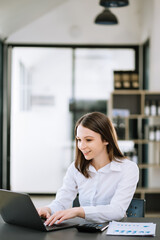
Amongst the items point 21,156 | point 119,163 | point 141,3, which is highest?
point 141,3

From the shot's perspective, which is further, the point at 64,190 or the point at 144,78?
the point at 144,78

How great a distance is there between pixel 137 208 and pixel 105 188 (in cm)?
30

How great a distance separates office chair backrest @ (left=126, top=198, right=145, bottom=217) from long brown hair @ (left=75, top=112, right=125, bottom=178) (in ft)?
1.09

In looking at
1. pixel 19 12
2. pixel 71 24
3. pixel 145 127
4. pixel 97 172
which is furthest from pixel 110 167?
pixel 71 24

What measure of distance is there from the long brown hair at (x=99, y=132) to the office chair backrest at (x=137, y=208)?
0.33m

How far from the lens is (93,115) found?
104 inches

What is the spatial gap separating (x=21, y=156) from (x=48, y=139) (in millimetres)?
568

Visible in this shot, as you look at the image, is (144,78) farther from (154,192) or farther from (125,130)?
(154,192)

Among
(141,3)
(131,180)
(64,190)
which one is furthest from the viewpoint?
(141,3)

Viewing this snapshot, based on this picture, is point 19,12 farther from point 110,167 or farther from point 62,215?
point 62,215

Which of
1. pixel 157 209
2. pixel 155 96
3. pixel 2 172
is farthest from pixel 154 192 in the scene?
pixel 2 172

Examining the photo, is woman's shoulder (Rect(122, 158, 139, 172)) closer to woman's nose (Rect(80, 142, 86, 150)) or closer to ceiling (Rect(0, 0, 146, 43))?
woman's nose (Rect(80, 142, 86, 150))

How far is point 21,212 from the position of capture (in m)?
2.15

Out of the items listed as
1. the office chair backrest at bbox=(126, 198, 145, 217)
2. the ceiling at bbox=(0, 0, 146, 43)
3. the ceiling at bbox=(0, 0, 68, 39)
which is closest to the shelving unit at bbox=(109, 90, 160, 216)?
the ceiling at bbox=(0, 0, 146, 43)
